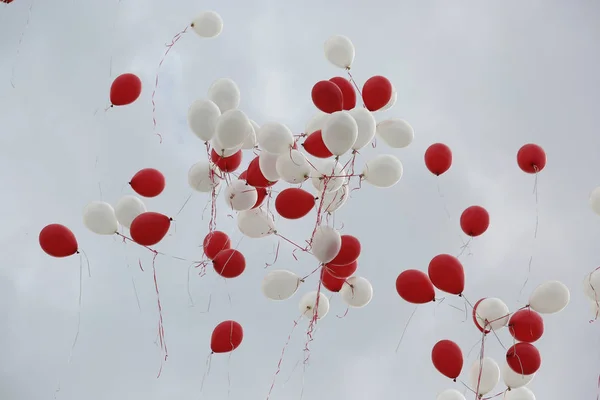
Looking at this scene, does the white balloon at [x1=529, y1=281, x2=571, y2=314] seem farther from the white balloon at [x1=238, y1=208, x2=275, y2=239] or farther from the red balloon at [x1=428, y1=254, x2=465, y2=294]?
the white balloon at [x1=238, y1=208, x2=275, y2=239]

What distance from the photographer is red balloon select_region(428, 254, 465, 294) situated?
15.9 ft

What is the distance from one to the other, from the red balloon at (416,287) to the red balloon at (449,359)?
16.4 inches

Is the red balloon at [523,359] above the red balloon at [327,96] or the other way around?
the other way around

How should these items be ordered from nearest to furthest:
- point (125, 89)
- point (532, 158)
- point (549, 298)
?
point (549, 298), point (125, 89), point (532, 158)

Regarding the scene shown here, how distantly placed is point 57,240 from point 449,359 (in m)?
3.27

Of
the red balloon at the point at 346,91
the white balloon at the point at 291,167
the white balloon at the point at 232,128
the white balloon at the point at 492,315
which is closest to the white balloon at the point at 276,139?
the white balloon at the point at 291,167

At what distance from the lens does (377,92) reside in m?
5.41

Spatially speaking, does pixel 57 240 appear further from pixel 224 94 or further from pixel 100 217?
pixel 224 94

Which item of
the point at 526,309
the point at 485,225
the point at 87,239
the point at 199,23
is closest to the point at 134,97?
the point at 199,23

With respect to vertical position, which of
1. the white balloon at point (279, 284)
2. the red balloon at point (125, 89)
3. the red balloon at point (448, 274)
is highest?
the red balloon at point (125, 89)

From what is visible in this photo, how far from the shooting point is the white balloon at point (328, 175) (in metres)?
4.95

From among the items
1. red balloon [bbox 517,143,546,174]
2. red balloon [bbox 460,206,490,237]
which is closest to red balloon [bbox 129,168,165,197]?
red balloon [bbox 460,206,490,237]

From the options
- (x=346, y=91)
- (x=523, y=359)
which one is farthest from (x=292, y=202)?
(x=523, y=359)

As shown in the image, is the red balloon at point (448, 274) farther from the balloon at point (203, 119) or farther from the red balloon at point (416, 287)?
the balloon at point (203, 119)
